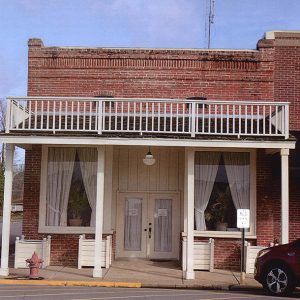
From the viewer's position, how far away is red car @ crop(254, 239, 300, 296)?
39.7ft

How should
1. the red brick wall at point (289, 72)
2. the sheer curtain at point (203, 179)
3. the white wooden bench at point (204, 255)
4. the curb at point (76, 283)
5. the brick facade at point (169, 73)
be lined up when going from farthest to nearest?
the brick facade at point (169, 73) < the red brick wall at point (289, 72) < the sheer curtain at point (203, 179) < the white wooden bench at point (204, 255) < the curb at point (76, 283)

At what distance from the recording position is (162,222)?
17984 millimetres

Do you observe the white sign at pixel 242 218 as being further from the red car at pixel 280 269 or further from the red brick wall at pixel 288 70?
the red brick wall at pixel 288 70

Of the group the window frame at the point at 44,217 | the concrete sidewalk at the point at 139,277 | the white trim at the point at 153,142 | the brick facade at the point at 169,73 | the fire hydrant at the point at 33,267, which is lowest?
the concrete sidewalk at the point at 139,277

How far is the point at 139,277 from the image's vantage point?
579 inches

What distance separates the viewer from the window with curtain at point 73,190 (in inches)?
671

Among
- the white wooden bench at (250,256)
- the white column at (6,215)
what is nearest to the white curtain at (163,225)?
the white wooden bench at (250,256)

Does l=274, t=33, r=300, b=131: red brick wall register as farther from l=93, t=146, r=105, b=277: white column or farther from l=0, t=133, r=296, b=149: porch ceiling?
l=93, t=146, r=105, b=277: white column

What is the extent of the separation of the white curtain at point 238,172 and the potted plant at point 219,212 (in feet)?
0.91

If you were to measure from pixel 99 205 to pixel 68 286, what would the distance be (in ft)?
7.89

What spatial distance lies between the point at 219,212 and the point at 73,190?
4.61 metres

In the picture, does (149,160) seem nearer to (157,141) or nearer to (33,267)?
(157,141)

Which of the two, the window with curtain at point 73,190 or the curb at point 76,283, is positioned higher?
the window with curtain at point 73,190

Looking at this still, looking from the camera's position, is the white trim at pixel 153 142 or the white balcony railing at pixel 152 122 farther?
the white balcony railing at pixel 152 122
